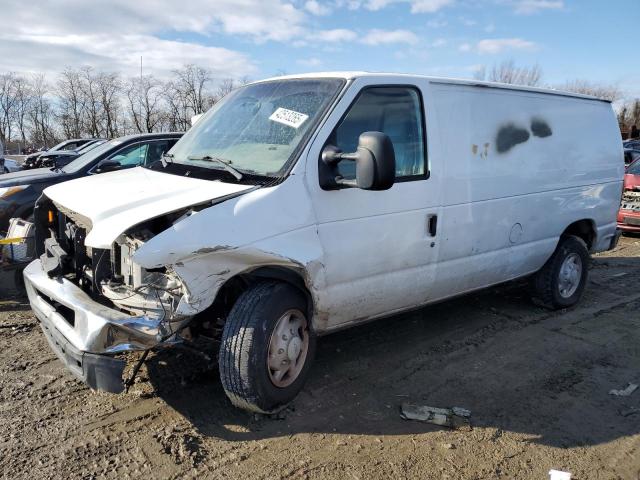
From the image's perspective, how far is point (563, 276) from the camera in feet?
18.6

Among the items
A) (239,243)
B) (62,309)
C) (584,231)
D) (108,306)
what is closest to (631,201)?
(584,231)

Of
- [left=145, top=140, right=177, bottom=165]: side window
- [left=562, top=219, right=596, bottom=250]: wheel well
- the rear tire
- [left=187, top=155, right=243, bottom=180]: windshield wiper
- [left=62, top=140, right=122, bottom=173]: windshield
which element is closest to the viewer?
[left=187, top=155, right=243, bottom=180]: windshield wiper

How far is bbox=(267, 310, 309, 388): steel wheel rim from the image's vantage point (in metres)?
3.28

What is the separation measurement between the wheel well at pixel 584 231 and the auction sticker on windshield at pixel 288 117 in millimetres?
3555

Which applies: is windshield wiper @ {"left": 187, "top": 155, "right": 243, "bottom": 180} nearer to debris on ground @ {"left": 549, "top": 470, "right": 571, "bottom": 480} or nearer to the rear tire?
debris on ground @ {"left": 549, "top": 470, "right": 571, "bottom": 480}

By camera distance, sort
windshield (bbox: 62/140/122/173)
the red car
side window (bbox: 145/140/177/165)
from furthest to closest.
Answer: the red car < side window (bbox: 145/140/177/165) < windshield (bbox: 62/140/122/173)

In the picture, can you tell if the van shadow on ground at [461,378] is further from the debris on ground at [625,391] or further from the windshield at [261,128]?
the windshield at [261,128]

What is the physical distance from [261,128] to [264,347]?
1.54 m

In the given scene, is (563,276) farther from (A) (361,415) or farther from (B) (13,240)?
(B) (13,240)

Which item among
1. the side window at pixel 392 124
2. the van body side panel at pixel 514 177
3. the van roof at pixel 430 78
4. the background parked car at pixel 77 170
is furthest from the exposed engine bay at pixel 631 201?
the background parked car at pixel 77 170

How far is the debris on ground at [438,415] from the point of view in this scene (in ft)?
11.2

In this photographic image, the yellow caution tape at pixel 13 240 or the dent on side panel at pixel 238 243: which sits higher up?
the dent on side panel at pixel 238 243

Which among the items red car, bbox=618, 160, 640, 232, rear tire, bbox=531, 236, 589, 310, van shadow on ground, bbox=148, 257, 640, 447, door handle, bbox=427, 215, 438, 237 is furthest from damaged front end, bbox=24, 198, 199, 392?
red car, bbox=618, 160, 640, 232

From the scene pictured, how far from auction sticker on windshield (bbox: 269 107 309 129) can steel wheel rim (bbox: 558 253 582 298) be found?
139 inches
